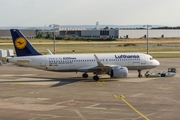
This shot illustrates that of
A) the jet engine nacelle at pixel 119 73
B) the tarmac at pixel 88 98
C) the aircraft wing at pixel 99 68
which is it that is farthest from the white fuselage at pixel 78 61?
the jet engine nacelle at pixel 119 73

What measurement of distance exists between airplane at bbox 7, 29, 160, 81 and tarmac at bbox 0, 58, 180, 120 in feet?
5.97

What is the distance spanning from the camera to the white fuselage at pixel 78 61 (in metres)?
54.8

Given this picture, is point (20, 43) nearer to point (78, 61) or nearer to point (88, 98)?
point (78, 61)

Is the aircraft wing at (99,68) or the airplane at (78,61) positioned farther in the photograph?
the airplane at (78,61)

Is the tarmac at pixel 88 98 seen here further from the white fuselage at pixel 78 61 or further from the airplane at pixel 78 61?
the white fuselage at pixel 78 61

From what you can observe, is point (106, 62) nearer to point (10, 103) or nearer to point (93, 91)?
point (93, 91)

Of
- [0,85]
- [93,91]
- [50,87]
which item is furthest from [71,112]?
[0,85]

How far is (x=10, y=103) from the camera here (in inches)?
1484

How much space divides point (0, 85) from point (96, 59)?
14.8m

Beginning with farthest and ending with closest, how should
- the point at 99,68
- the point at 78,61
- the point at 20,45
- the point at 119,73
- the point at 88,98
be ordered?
the point at 78,61, the point at 20,45, the point at 99,68, the point at 119,73, the point at 88,98

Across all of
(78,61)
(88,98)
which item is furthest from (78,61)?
(88,98)

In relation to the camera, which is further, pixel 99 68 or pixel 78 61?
pixel 78 61

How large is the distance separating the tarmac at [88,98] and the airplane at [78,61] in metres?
1.82

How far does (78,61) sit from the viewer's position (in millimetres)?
56531
